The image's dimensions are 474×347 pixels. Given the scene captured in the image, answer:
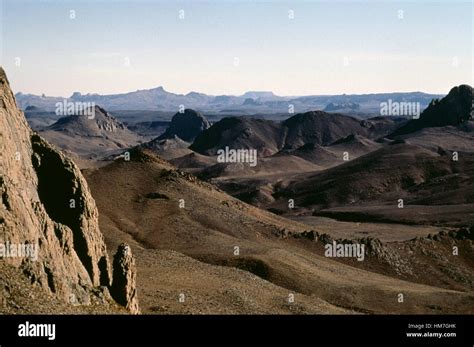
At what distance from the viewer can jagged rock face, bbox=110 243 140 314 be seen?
24.5 meters

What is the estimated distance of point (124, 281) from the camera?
24.7m

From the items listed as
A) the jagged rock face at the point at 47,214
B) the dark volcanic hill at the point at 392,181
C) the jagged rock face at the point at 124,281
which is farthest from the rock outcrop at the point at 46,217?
the dark volcanic hill at the point at 392,181

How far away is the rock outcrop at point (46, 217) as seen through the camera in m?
19.8

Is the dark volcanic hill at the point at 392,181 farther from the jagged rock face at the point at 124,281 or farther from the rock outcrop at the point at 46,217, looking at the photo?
the rock outcrop at the point at 46,217

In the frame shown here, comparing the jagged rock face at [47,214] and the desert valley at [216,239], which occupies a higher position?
the jagged rock face at [47,214]

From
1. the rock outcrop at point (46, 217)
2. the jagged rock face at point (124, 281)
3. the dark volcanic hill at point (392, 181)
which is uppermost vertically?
the rock outcrop at point (46, 217)

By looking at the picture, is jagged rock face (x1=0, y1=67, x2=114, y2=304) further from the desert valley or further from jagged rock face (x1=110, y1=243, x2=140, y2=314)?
jagged rock face (x1=110, y1=243, x2=140, y2=314)

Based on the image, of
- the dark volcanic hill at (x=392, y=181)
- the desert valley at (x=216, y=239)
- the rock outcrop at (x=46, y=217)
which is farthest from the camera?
the dark volcanic hill at (x=392, y=181)

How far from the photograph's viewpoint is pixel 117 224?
173ft

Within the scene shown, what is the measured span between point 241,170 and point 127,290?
13210cm

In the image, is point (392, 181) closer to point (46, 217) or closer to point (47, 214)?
point (47, 214)
